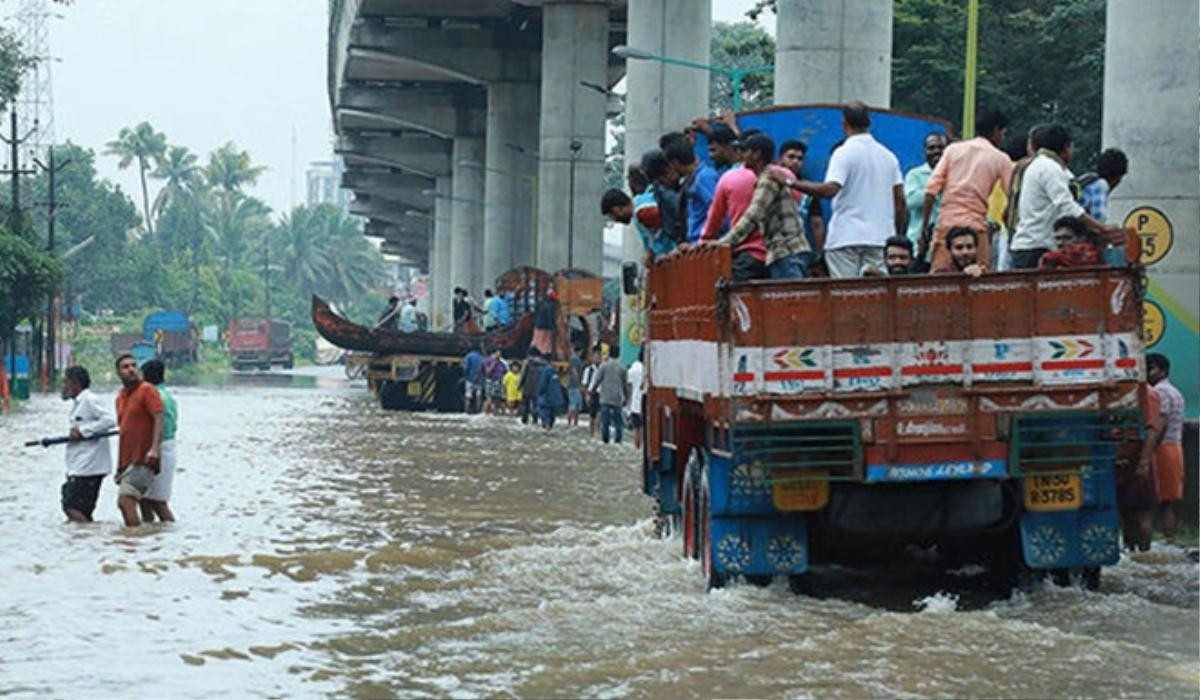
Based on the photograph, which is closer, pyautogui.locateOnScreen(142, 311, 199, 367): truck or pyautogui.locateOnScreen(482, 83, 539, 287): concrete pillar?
pyautogui.locateOnScreen(482, 83, 539, 287): concrete pillar

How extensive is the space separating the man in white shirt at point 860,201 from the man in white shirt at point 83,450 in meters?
7.19

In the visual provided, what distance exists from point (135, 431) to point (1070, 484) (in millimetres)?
8181

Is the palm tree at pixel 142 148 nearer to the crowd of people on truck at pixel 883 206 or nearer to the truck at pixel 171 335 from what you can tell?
the truck at pixel 171 335

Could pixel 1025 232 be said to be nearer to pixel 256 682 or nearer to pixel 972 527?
pixel 972 527

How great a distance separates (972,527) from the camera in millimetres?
13031

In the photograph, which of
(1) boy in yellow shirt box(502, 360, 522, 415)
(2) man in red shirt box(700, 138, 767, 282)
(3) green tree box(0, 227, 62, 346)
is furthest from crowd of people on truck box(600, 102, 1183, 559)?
(3) green tree box(0, 227, 62, 346)

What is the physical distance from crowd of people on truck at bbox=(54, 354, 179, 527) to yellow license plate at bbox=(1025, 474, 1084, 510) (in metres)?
7.77

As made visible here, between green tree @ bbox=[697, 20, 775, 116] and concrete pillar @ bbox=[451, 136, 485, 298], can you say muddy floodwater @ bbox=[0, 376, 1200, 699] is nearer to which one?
green tree @ bbox=[697, 20, 775, 116]

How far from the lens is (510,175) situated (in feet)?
216

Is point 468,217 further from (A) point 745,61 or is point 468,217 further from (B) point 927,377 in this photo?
(B) point 927,377

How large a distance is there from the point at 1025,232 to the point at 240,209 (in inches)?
6527

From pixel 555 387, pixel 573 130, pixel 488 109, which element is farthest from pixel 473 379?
pixel 488 109

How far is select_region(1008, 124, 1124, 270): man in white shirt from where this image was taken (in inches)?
513

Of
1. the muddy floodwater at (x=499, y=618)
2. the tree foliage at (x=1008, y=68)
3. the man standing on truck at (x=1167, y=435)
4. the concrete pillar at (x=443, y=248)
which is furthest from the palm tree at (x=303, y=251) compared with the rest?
the man standing on truck at (x=1167, y=435)
